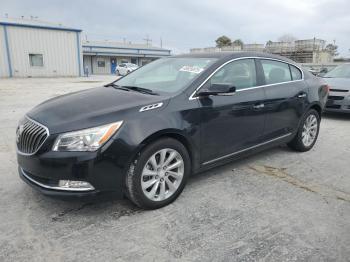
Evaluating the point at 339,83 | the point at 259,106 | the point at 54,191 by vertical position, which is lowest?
the point at 54,191

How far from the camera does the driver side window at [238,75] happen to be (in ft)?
12.0

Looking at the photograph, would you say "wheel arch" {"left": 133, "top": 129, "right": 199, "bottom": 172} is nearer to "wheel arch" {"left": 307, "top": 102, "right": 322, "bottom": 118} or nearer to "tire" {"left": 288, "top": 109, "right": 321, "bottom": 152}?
"tire" {"left": 288, "top": 109, "right": 321, "bottom": 152}

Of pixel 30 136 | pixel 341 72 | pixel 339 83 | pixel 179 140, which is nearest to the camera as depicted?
pixel 30 136

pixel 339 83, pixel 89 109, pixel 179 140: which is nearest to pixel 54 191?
pixel 89 109

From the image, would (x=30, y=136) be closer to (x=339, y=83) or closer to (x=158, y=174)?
(x=158, y=174)

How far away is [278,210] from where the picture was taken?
3.17 m

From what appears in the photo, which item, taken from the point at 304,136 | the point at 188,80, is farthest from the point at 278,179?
the point at 188,80

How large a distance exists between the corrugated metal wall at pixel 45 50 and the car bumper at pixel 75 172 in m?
27.7

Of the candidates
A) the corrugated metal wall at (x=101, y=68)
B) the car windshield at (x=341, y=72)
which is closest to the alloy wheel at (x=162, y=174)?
the car windshield at (x=341, y=72)

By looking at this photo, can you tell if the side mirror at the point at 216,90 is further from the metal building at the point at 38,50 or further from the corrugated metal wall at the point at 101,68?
the corrugated metal wall at the point at 101,68

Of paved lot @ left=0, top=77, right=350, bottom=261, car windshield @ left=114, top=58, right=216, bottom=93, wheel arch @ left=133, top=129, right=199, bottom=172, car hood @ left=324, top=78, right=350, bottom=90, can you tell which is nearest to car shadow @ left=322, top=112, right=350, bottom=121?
car hood @ left=324, top=78, right=350, bottom=90

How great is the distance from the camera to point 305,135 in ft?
16.8

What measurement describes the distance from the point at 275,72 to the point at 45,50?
27.9m

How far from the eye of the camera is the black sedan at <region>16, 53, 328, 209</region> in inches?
107
